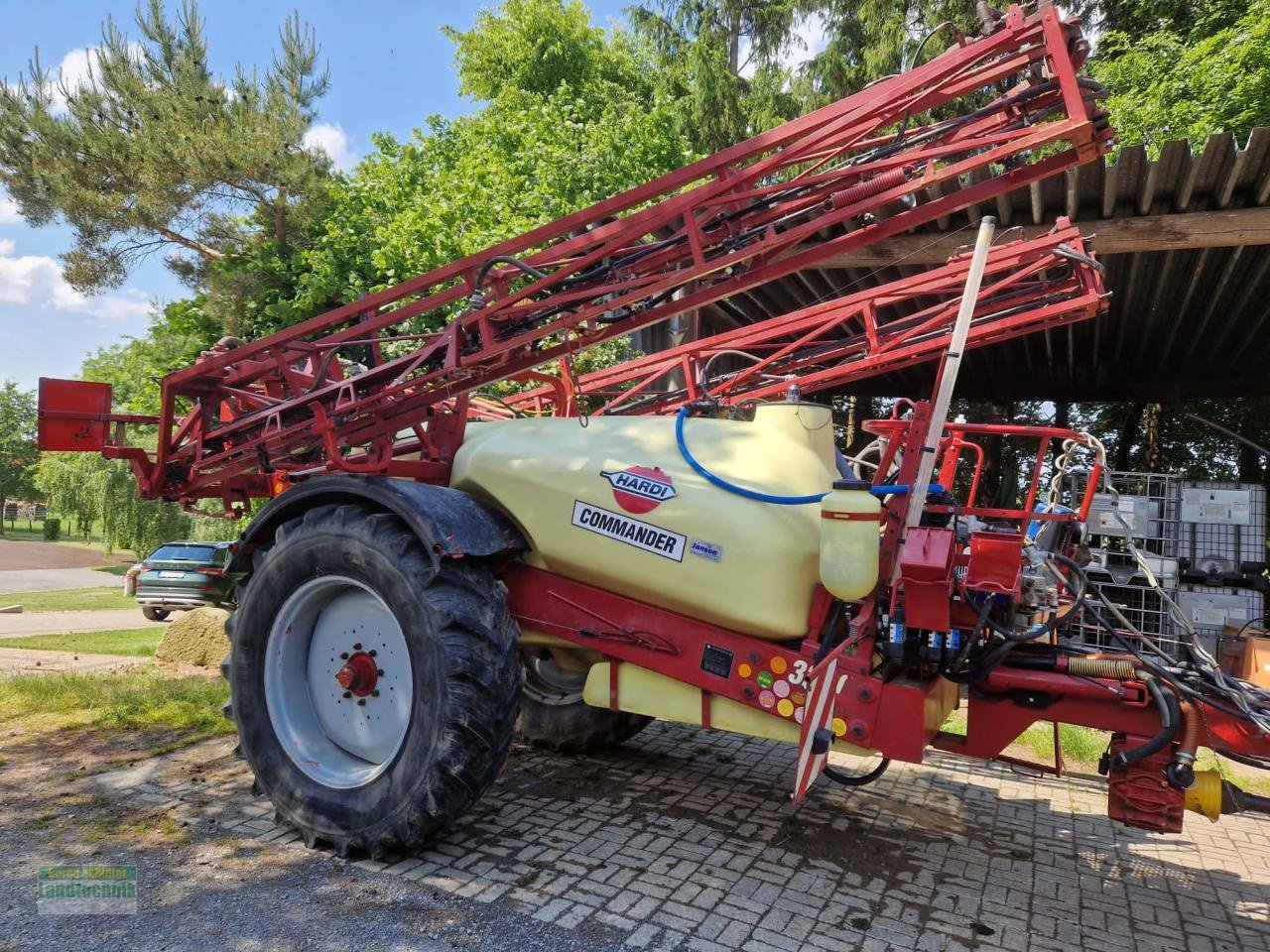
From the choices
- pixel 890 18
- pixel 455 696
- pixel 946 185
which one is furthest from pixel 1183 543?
pixel 890 18

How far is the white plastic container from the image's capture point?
286 centimetres

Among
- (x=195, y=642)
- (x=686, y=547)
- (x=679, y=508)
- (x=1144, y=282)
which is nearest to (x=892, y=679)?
(x=686, y=547)

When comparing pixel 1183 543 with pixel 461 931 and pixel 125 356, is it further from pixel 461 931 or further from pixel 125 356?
pixel 125 356

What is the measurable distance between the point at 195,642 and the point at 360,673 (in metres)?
4.81

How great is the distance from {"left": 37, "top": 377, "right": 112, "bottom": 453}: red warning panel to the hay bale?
3548mm

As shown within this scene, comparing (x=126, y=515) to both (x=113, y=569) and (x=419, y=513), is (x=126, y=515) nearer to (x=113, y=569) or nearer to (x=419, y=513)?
(x=113, y=569)

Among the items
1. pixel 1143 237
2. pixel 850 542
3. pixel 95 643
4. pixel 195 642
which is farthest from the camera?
pixel 95 643

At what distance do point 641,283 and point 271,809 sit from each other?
2809 millimetres

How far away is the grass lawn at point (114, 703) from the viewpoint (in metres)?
5.16

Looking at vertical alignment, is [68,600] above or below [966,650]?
below

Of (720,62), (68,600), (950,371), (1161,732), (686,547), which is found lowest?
(68,600)

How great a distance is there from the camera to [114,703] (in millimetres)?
5551

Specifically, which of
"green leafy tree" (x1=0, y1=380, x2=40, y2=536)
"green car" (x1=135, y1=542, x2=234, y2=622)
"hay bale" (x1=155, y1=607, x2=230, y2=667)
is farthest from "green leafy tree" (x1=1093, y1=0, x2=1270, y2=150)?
"green leafy tree" (x1=0, y1=380, x2=40, y2=536)

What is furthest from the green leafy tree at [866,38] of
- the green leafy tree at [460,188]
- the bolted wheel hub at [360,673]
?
the bolted wheel hub at [360,673]
